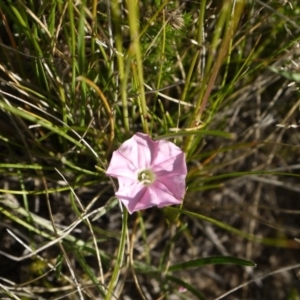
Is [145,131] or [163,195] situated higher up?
[145,131]

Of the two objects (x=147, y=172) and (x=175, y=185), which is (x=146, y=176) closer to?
(x=147, y=172)

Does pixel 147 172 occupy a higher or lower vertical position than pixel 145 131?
lower

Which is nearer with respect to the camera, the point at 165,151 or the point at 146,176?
the point at 165,151

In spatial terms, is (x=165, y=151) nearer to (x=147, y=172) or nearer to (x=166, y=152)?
(x=166, y=152)

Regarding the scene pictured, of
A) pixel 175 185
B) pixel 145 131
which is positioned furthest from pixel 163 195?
pixel 145 131

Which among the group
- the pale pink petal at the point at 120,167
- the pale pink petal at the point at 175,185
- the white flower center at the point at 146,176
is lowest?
the white flower center at the point at 146,176

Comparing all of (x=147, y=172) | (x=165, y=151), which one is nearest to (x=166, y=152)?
(x=165, y=151)

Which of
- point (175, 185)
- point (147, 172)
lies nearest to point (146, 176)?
point (147, 172)

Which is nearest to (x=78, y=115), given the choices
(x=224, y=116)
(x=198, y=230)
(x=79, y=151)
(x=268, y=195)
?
(x=79, y=151)
